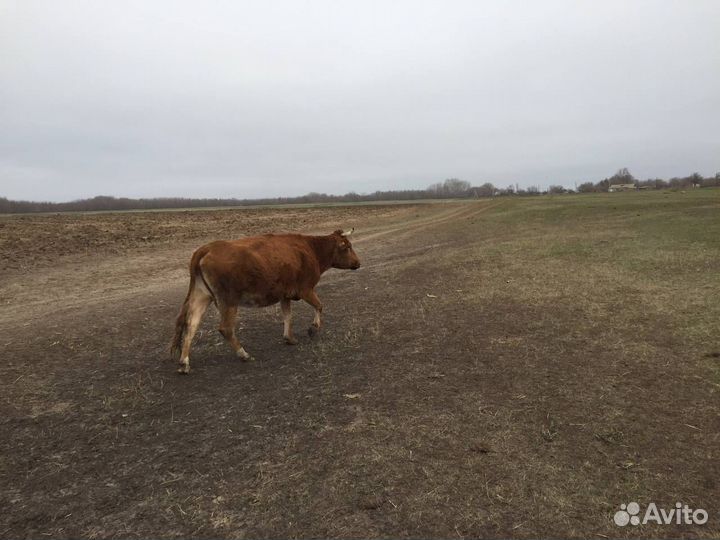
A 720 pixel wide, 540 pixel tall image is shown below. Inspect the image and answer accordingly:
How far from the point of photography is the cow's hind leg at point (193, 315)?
22.0 feet

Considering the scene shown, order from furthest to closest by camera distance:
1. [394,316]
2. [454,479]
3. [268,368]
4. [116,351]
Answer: [394,316], [116,351], [268,368], [454,479]

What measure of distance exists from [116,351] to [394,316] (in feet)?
16.9

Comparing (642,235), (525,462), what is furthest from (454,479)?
(642,235)

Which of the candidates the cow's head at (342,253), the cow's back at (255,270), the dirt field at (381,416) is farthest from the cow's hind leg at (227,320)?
the cow's head at (342,253)

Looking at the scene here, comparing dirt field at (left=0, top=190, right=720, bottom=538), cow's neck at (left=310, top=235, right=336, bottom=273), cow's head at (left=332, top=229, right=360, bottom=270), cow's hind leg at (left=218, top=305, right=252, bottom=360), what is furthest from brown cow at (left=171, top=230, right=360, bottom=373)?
cow's head at (left=332, top=229, right=360, bottom=270)

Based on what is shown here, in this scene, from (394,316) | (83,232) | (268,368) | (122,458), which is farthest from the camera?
(83,232)

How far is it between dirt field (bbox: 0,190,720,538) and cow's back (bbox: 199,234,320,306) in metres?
1.05

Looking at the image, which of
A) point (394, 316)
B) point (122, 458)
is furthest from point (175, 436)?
point (394, 316)

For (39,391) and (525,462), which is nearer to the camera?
(525,462)

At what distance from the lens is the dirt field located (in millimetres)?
Answer: 3641

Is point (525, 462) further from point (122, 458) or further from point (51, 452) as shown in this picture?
point (51, 452)

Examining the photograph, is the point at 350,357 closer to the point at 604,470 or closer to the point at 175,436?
the point at 175,436

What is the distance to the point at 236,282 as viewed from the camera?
22.3 feet

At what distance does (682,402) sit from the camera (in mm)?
5164
